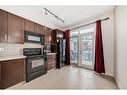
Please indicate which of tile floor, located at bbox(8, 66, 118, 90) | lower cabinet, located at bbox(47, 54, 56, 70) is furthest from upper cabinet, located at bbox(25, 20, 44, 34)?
tile floor, located at bbox(8, 66, 118, 90)

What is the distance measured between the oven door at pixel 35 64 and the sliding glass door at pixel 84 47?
2.31 m

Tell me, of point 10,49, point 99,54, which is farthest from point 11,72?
point 99,54

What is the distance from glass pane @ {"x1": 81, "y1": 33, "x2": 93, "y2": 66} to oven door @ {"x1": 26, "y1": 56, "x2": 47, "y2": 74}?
7.77 ft

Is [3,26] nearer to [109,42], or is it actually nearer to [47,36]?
[47,36]

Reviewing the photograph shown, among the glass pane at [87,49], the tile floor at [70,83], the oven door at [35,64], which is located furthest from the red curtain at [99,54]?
the oven door at [35,64]

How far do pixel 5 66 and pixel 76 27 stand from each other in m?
4.15

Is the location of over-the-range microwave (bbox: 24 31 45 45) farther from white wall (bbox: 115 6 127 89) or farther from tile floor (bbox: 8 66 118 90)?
white wall (bbox: 115 6 127 89)

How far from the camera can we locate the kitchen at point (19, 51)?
2340 millimetres

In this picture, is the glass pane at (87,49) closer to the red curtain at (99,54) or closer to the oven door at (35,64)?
the red curtain at (99,54)

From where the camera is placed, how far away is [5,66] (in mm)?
2219

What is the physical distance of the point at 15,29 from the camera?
276 cm

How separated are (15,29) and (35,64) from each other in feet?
4.67
